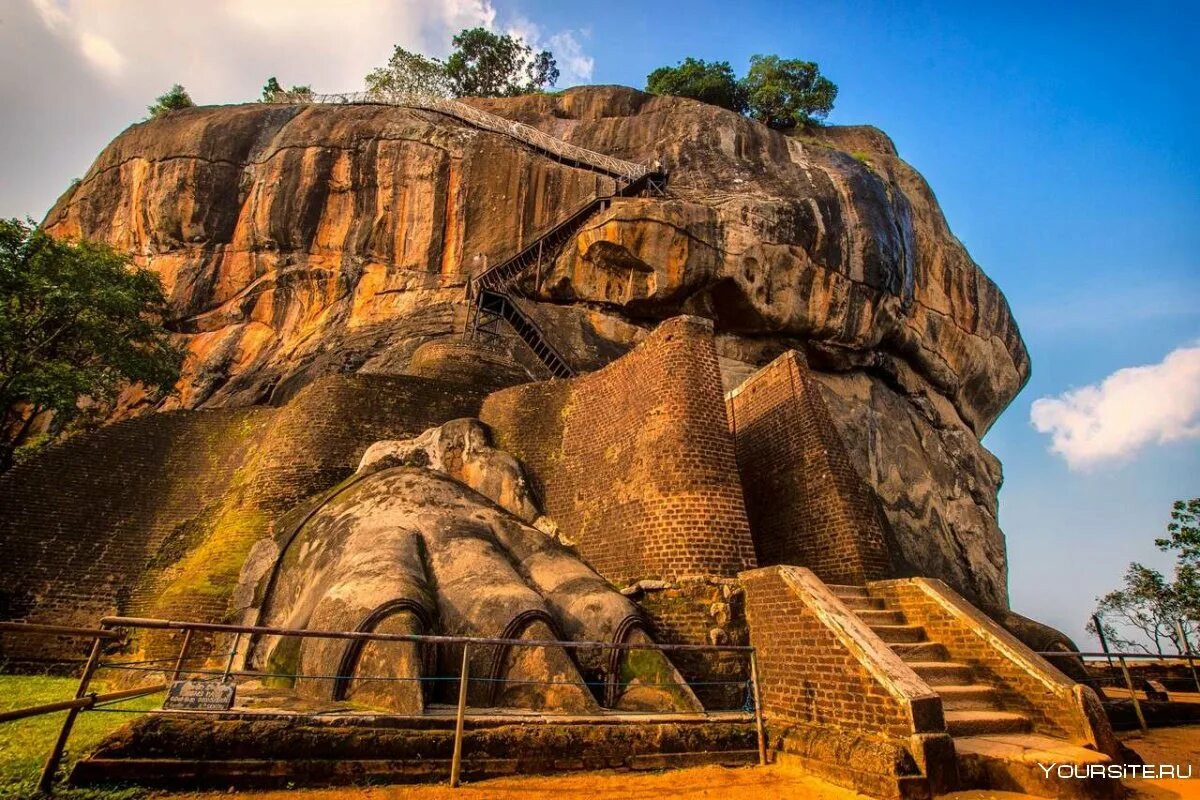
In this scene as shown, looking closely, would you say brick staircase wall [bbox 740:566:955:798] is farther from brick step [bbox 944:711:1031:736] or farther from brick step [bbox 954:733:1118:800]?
brick step [bbox 944:711:1031:736]

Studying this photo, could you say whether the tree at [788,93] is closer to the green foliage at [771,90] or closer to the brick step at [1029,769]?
the green foliage at [771,90]

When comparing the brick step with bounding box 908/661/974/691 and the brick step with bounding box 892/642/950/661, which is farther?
the brick step with bounding box 892/642/950/661

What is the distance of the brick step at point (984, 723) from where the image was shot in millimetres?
5785

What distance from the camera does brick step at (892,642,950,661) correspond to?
7.08m

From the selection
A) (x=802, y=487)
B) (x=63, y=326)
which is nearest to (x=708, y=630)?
(x=802, y=487)

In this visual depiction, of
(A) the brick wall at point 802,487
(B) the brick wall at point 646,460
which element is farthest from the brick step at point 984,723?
(A) the brick wall at point 802,487

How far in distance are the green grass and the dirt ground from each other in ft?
1.86

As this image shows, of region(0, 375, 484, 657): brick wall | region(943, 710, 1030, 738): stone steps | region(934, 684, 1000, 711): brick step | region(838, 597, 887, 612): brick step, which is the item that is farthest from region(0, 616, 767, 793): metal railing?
region(0, 375, 484, 657): brick wall

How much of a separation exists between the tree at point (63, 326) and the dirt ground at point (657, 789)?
15049 mm

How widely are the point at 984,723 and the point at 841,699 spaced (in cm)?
154

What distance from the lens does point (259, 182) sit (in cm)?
2705

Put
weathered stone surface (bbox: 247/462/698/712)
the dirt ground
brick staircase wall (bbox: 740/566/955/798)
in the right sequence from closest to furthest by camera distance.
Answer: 1. the dirt ground
2. brick staircase wall (bbox: 740/566/955/798)
3. weathered stone surface (bbox: 247/462/698/712)

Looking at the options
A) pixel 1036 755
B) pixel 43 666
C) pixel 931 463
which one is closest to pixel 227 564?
pixel 43 666

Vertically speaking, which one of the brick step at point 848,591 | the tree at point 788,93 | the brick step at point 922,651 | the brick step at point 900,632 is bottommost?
the brick step at point 922,651
